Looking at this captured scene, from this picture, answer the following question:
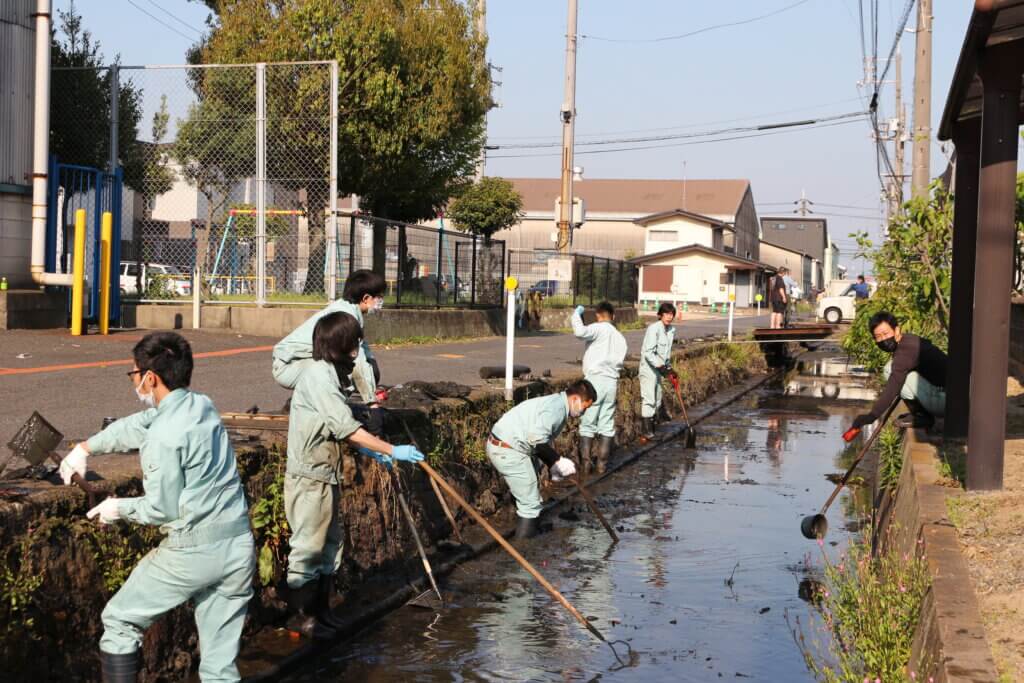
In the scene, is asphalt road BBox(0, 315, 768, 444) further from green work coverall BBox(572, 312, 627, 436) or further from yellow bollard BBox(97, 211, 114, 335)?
green work coverall BBox(572, 312, 627, 436)

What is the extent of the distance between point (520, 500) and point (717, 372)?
15.0 meters

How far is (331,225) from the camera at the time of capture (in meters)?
18.1

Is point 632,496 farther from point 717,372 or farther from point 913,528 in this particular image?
point 717,372

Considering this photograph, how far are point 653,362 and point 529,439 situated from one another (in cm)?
696

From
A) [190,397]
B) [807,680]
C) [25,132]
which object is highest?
[25,132]

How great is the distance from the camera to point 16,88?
1711 cm

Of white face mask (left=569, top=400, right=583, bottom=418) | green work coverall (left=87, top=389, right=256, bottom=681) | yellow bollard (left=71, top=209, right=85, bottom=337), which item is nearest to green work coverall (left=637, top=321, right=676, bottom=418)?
white face mask (left=569, top=400, right=583, bottom=418)

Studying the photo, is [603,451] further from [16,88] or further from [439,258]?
[439,258]

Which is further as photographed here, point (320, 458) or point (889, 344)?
point (889, 344)

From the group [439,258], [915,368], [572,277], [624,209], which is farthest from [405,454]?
[624,209]

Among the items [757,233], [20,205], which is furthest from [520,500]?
[757,233]

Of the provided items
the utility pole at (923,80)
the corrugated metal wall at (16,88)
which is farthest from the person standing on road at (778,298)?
the corrugated metal wall at (16,88)

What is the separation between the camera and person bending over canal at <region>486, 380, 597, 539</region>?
9.31m

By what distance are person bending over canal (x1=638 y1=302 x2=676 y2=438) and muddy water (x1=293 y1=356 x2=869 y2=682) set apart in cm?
202
